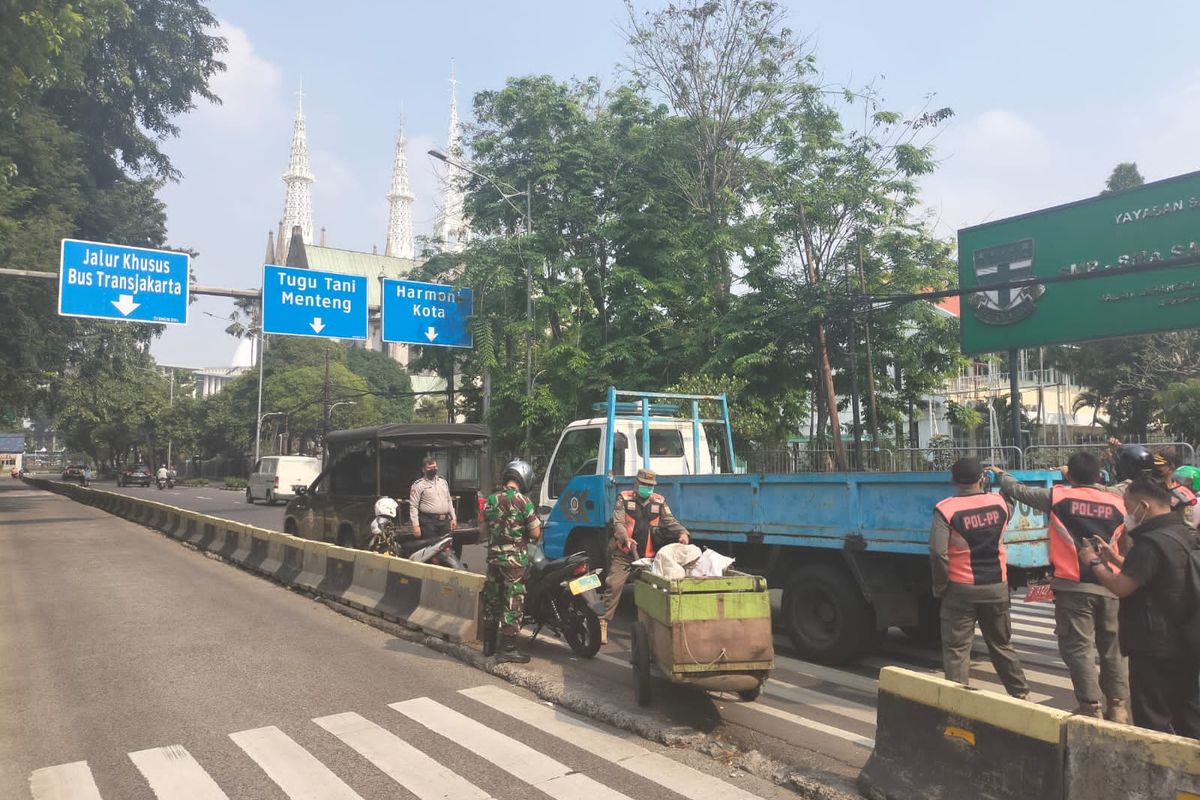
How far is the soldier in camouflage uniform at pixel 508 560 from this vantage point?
6734 mm

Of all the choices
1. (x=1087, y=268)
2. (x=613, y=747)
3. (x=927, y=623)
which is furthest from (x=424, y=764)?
(x=1087, y=268)

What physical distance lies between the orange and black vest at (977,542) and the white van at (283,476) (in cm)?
2934

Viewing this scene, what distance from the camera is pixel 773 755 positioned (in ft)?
15.5

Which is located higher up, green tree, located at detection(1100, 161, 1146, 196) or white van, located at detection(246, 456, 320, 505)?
green tree, located at detection(1100, 161, 1146, 196)

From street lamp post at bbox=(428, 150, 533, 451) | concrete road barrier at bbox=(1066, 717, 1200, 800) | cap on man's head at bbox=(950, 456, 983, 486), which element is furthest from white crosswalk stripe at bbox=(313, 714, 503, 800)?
street lamp post at bbox=(428, 150, 533, 451)

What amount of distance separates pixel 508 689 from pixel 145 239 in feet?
93.1

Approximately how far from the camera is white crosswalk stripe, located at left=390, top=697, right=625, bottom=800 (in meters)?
4.21

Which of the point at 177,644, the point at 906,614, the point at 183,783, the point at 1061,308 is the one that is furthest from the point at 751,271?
the point at 183,783

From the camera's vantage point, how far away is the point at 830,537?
22.4 feet

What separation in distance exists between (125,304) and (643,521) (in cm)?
1381

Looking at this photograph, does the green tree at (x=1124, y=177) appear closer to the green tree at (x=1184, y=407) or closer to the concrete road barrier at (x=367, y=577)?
the green tree at (x=1184, y=407)

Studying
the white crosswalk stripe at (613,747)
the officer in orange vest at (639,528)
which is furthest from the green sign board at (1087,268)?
the white crosswalk stripe at (613,747)

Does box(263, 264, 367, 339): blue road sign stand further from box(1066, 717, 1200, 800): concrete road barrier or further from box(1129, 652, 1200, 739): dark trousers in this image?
box(1066, 717, 1200, 800): concrete road barrier

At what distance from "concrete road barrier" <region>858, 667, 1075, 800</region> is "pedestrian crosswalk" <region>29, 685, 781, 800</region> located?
0.69m
